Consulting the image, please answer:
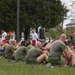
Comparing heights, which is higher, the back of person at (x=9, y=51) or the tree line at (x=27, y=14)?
the tree line at (x=27, y=14)

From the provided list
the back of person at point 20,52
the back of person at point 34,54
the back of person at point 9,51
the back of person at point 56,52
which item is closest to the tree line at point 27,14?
the back of person at point 9,51

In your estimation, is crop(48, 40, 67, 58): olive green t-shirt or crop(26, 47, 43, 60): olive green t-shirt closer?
crop(48, 40, 67, 58): olive green t-shirt

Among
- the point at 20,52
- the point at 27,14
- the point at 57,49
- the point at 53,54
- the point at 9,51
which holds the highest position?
the point at 27,14

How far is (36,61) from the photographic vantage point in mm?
14469

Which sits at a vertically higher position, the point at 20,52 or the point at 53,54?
the point at 53,54

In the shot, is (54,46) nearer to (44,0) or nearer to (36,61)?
(36,61)

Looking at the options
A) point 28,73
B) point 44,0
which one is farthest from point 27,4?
point 28,73

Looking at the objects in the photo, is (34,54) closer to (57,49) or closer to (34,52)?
(34,52)

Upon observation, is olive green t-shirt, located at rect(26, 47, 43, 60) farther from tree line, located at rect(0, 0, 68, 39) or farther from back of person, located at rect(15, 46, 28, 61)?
tree line, located at rect(0, 0, 68, 39)

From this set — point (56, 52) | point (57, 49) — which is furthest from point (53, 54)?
point (57, 49)

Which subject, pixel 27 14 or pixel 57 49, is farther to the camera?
pixel 27 14

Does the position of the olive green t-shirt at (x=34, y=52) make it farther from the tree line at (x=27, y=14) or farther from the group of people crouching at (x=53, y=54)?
the tree line at (x=27, y=14)

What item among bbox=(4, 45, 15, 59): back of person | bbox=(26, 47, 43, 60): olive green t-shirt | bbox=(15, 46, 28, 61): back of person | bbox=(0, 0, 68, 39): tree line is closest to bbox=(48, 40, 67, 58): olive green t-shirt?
bbox=(26, 47, 43, 60): olive green t-shirt

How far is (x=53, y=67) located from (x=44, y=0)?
32.8 metres
